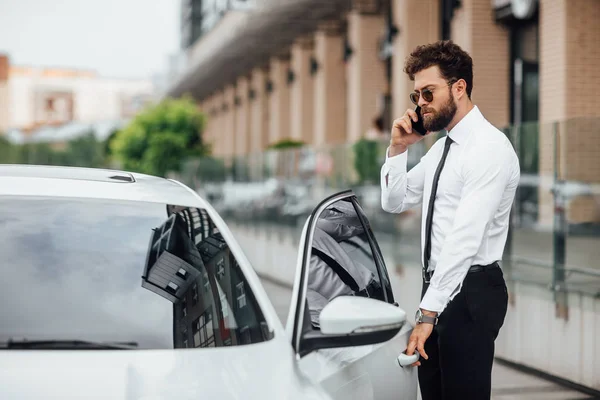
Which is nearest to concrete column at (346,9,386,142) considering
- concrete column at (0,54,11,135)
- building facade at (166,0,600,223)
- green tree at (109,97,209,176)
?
building facade at (166,0,600,223)

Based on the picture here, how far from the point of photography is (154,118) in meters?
33.0

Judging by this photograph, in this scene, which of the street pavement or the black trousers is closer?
the black trousers

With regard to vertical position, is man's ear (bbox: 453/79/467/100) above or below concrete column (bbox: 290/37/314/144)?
below

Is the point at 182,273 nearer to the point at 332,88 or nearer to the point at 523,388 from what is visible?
the point at 523,388

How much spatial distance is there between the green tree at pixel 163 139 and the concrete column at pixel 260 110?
7.87 ft

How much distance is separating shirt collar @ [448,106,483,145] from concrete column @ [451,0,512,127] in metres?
12.6

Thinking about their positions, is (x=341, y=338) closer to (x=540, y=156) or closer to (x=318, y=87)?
(x=540, y=156)

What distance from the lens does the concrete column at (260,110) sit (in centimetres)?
3484

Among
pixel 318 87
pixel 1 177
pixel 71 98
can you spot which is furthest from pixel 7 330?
pixel 71 98

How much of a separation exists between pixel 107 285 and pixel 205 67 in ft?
117

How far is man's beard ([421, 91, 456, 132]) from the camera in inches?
149

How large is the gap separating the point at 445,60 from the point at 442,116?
0.70 feet

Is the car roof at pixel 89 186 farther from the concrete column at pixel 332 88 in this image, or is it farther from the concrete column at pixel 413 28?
the concrete column at pixel 332 88

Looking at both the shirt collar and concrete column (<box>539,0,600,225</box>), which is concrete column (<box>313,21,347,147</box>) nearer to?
concrete column (<box>539,0,600,225</box>)
